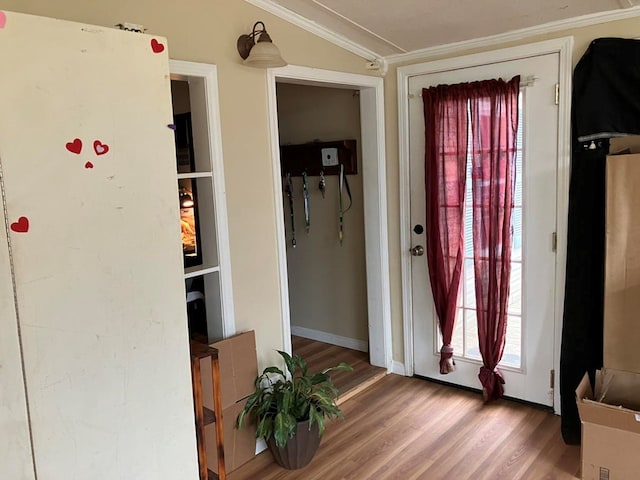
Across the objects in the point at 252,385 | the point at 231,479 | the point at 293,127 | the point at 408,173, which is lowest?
the point at 231,479

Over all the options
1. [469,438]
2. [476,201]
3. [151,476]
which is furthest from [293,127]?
[151,476]

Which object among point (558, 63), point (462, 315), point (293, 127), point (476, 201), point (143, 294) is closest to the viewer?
point (143, 294)

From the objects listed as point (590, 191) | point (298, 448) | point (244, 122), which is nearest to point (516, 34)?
point (590, 191)

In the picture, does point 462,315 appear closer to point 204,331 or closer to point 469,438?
point 469,438

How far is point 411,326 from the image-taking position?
3582 mm

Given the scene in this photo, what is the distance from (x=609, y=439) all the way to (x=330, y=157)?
2523 millimetres

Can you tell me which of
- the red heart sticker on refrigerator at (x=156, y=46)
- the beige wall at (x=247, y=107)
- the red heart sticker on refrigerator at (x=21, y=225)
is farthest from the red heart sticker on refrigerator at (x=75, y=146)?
the beige wall at (x=247, y=107)

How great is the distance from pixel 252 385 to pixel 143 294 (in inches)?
48.0

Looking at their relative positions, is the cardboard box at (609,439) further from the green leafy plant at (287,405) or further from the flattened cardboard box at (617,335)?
the green leafy plant at (287,405)

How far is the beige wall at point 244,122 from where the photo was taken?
7.70 ft

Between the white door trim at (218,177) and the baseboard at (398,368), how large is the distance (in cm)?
150

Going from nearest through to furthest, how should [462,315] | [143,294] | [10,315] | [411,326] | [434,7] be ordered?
[10,315], [143,294], [434,7], [462,315], [411,326]

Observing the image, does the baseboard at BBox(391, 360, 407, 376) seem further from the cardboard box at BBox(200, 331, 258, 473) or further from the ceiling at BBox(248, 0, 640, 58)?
the ceiling at BBox(248, 0, 640, 58)

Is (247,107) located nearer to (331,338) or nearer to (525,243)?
(525,243)
